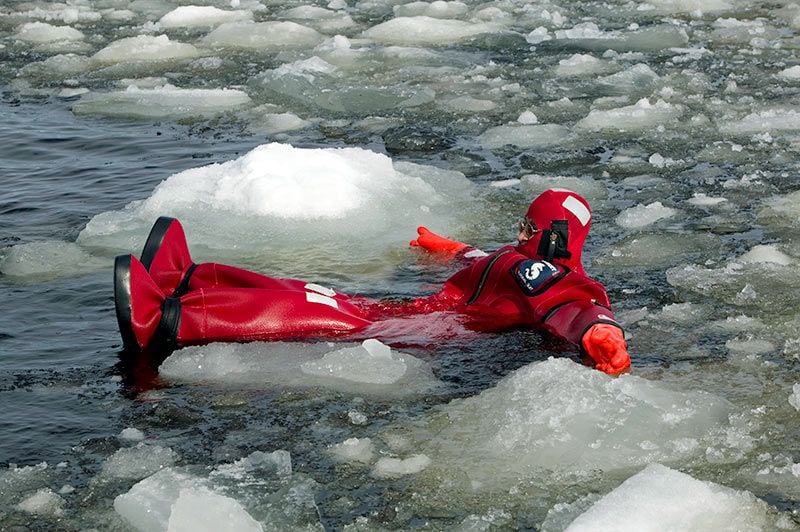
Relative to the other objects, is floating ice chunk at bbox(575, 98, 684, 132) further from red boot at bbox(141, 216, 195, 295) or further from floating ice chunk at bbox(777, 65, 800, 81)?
red boot at bbox(141, 216, 195, 295)

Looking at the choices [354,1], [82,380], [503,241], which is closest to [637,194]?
[503,241]

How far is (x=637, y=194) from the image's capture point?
7.41 m

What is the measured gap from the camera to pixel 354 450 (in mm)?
4316

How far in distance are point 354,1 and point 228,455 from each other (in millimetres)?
9924

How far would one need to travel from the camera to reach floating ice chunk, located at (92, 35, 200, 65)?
1117 cm

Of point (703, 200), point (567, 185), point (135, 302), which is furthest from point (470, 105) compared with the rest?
point (135, 302)

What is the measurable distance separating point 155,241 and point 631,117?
14.5 ft

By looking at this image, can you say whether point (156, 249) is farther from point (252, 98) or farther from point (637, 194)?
point (252, 98)

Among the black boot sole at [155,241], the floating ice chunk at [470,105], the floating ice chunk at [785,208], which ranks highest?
the black boot sole at [155,241]

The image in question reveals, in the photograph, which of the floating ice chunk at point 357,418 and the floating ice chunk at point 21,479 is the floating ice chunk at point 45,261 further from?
the floating ice chunk at point 357,418

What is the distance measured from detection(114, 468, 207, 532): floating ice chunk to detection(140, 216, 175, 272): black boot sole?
1454mm

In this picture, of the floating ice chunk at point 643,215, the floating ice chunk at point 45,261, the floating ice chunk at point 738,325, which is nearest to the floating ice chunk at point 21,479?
the floating ice chunk at point 45,261

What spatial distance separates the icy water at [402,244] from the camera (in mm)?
4098

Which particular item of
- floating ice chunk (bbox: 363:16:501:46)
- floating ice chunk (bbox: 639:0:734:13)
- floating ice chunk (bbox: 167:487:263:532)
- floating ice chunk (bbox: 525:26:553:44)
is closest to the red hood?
floating ice chunk (bbox: 167:487:263:532)
